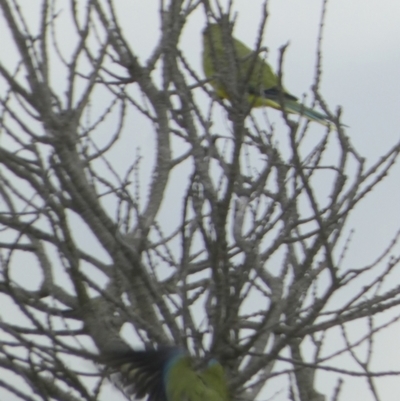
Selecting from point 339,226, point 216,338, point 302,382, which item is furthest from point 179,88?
point 302,382

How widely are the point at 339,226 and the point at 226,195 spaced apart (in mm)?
631

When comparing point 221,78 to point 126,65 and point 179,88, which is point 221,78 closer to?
point 179,88

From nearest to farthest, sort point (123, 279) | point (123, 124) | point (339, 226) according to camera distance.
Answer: point (339, 226)
point (123, 279)
point (123, 124)

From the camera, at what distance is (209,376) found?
2.76 m

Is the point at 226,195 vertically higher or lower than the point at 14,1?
lower

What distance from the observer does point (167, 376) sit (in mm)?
2797

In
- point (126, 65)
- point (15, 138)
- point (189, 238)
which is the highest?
point (126, 65)

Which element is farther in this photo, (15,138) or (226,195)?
(15,138)

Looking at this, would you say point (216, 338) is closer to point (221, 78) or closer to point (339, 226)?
point (339, 226)

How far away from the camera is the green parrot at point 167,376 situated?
106 inches

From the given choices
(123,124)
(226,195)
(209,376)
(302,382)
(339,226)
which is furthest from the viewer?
(302,382)

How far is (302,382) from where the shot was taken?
404 centimetres

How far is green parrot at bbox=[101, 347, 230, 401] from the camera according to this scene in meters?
2.69

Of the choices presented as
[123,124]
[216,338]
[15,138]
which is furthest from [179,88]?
[216,338]
